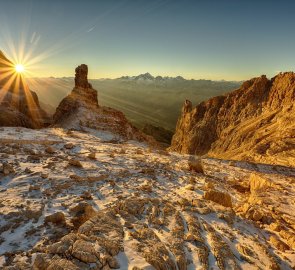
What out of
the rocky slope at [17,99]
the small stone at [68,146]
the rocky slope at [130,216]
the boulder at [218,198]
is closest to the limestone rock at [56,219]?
the rocky slope at [130,216]

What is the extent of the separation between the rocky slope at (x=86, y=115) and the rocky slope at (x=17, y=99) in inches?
119

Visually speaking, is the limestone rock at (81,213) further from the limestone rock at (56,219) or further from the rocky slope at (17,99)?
the rocky slope at (17,99)

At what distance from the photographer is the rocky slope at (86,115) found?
27570 millimetres

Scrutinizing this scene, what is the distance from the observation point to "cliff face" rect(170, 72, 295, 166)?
85.5ft

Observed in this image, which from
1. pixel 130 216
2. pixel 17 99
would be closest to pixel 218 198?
pixel 130 216

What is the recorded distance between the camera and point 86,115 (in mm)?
28844

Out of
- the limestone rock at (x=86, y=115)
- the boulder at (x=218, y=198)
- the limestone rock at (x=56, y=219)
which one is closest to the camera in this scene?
the limestone rock at (x=56, y=219)

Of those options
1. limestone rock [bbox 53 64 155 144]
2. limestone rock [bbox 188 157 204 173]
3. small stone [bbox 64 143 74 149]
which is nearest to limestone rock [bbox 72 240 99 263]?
limestone rock [bbox 188 157 204 173]

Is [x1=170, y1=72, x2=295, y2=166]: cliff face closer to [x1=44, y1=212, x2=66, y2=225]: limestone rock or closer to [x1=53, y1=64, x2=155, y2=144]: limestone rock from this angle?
[x1=53, y1=64, x2=155, y2=144]: limestone rock

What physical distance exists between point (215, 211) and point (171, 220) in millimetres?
1721

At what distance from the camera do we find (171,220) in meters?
7.49

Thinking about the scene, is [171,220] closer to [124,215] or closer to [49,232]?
[124,215]

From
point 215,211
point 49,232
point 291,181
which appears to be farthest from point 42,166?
point 291,181

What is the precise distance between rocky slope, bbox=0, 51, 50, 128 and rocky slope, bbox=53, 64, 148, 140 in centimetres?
302
